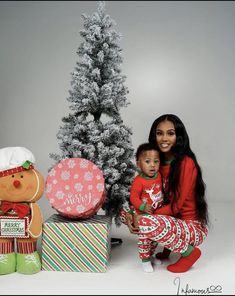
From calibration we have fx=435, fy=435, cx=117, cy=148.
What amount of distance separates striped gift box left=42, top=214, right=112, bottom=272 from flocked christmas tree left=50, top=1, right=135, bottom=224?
489mm

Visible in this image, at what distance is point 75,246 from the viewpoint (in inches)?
121

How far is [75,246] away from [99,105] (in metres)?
1.14

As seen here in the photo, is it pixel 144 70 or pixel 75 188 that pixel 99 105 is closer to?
pixel 75 188

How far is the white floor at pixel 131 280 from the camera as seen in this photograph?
109 inches

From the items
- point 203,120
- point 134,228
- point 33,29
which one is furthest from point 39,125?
point 134,228

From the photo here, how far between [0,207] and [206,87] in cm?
342

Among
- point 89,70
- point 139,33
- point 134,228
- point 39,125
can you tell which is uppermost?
point 139,33

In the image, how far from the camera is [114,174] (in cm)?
343

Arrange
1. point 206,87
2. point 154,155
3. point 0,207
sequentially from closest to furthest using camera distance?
point 0,207 < point 154,155 < point 206,87

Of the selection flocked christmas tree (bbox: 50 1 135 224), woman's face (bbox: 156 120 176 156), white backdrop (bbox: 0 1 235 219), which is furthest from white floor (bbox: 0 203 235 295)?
white backdrop (bbox: 0 1 235 219)

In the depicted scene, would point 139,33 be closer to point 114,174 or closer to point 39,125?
point 39,125

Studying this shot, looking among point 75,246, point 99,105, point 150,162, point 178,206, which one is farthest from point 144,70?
point 75,246

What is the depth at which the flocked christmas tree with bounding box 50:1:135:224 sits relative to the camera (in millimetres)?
3426

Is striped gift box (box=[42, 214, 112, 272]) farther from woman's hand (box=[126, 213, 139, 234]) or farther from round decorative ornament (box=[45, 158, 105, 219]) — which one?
woman's hand (box=[126, 213, 139, 234])
